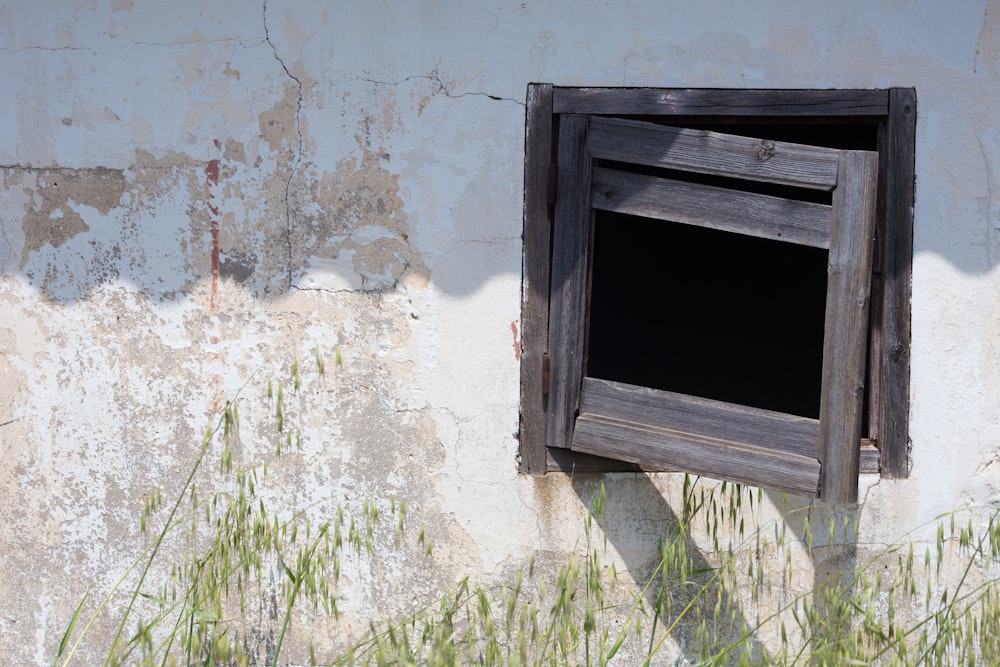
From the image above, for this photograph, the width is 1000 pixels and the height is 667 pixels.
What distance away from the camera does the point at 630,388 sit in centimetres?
264

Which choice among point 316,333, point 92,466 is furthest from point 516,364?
point 92,466

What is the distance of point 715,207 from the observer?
2.50m

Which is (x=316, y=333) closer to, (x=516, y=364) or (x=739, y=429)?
(x=516, y=364)

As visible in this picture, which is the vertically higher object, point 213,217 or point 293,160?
point 293,160

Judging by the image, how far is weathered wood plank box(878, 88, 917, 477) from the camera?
2.74 metres

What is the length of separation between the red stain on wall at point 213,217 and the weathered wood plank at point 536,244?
3.02ft

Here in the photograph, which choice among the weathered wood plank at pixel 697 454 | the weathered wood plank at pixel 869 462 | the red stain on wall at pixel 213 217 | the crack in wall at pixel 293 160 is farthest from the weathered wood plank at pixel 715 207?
the red stain on wall at pixel 213 217

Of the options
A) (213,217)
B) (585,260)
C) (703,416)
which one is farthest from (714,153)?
(213,217)

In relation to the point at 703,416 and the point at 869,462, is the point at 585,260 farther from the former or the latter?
the point at 869,462

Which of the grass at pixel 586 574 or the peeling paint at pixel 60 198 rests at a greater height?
the peeling paint at pixel 60 198

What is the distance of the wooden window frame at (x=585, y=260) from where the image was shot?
2.66 metres

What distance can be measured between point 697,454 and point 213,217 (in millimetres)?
1573

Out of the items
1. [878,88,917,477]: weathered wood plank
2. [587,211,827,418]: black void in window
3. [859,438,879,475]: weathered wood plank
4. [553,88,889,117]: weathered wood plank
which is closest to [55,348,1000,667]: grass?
[859,438,879,475]: weathered wood plank

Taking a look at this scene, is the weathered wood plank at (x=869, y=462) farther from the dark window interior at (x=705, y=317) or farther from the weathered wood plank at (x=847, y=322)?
the dark window interior at (x=705, y=317)
